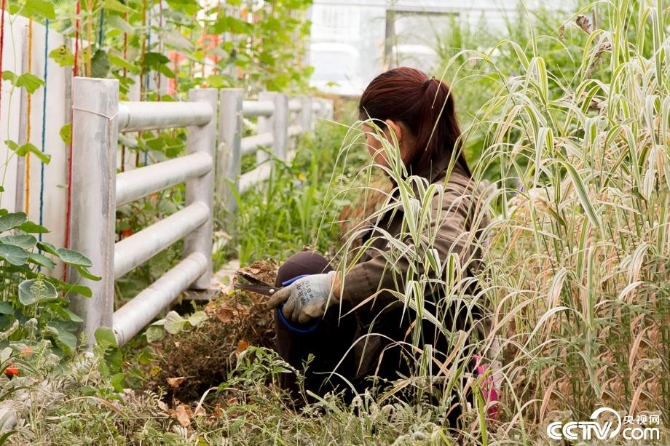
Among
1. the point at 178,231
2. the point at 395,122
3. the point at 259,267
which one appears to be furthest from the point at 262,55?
the point at 395,122

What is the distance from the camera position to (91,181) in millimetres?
3090

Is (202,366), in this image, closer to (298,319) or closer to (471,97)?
(298,319)

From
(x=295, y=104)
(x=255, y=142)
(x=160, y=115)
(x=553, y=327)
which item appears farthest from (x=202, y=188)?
(x=295, y=104)

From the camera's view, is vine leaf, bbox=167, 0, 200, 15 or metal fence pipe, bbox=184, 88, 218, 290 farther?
vine leaf, bbox=167, 0, 200, 15

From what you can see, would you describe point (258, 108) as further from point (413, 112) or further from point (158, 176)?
point (413, 112)

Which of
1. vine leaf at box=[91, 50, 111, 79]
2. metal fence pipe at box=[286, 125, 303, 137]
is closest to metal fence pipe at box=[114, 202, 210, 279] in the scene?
vine leaf at box=[91, 50, 111, 79]

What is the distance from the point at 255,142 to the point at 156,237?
2861 millimetres

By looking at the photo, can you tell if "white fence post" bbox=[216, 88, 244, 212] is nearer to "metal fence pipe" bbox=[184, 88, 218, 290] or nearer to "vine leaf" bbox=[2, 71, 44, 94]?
"metal fence pipe" bbox=[184, 88, 218, 290]

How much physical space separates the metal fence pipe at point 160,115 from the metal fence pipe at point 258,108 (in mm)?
1579

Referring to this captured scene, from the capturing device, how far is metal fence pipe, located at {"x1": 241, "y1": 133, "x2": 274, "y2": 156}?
645cm

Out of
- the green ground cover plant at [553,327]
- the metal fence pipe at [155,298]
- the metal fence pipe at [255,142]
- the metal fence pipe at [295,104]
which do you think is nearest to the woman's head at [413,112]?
the green ground cover plant at [553,327]

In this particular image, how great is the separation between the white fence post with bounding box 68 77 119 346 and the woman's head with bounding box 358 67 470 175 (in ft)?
2.52

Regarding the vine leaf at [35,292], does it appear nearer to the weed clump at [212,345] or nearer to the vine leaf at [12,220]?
the vine leaf at [12,220]

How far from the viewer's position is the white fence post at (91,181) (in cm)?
307
